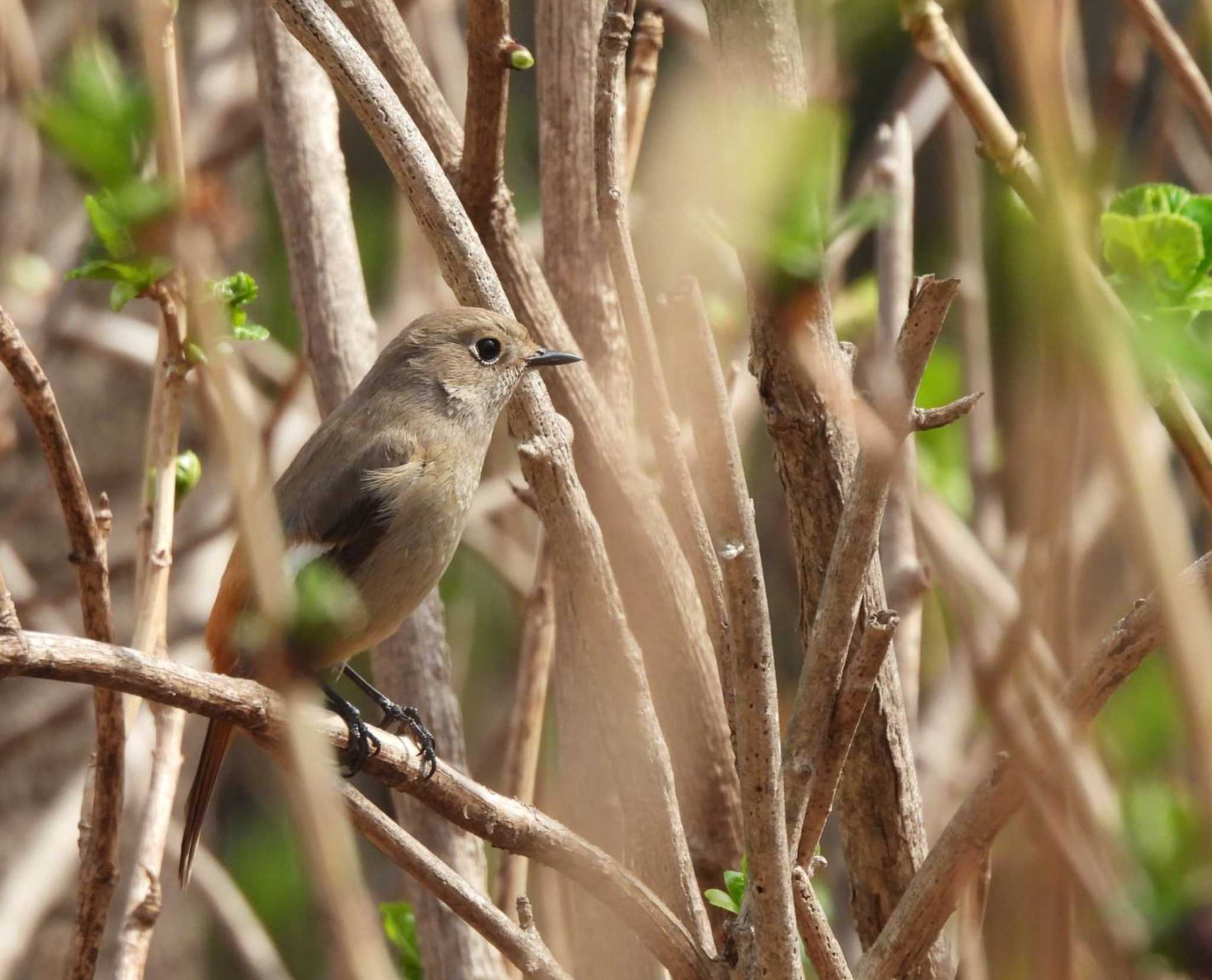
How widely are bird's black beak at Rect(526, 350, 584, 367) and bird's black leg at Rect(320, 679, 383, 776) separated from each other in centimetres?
→ 55

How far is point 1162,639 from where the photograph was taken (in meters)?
1.26

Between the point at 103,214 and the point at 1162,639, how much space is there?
122 cm

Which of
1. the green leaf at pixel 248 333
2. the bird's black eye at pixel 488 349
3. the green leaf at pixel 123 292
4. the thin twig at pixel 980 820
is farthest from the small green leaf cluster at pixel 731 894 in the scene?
the bird's black eye at pixel 488 349

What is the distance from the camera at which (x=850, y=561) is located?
4.27 ft

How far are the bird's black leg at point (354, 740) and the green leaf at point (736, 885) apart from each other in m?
0.41

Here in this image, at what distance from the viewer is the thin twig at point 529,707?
2145mm

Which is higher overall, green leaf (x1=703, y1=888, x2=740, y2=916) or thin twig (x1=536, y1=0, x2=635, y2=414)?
thin twig (x1=536, y1=0, x2=635, y2=414)

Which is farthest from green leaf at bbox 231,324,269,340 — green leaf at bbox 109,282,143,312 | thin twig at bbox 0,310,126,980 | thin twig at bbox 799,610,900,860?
thin twig at bbox 799,610,900,860

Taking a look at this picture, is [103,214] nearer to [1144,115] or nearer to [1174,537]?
[1174,537]

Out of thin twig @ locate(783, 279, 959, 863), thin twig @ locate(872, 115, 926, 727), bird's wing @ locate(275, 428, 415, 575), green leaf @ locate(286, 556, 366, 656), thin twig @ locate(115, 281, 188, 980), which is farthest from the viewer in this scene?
bird's wing @ locate(275, 428, 415, 575)

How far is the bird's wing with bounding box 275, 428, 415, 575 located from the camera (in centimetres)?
227

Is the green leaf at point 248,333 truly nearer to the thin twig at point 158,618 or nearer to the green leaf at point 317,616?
the thin twig at point 158,618

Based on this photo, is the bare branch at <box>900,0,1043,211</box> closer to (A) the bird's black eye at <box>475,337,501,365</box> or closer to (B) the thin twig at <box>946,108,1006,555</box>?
(A) the bird's black eye at <box>475,337,501,365</box>

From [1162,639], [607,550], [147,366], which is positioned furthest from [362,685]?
[147,366]
